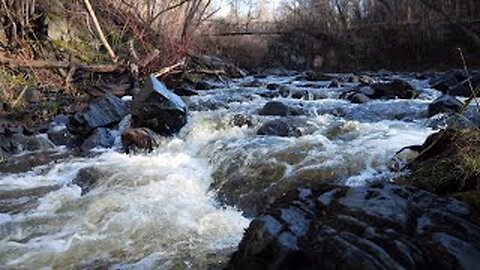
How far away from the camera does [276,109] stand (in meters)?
8.82

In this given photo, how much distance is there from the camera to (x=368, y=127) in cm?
709

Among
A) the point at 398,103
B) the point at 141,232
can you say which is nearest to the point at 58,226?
the point at 141,232

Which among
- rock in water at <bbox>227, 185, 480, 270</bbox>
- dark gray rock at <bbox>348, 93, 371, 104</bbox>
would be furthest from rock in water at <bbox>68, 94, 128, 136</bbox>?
Result: rock in water at <bbox>227, 185, 480, 270</bbox>

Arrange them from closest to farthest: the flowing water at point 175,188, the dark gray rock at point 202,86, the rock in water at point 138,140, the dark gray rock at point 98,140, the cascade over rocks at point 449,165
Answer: the cascade over rocks at point 449,165 → the flowing water at point 175,188 → the rock in water at point 138,140 → the dark gray rock at point 98,140 → the dark gray rock at point 202,86

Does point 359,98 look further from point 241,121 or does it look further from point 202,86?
point 202,86

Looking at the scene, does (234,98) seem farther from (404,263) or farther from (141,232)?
(404,263)

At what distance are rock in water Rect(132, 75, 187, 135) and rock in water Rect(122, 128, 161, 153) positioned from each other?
498mm

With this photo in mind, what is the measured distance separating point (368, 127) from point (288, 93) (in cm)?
516

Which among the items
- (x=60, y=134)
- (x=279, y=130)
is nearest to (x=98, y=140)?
(x=60, y=134)

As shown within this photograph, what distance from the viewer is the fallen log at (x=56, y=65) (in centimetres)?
1027

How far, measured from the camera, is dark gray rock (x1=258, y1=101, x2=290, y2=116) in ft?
28.8

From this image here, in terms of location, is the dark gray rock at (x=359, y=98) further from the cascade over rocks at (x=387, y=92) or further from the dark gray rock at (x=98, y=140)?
the dark gray rock at (x=98, y=140)

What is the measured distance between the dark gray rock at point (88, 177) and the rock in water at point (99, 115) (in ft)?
7.02

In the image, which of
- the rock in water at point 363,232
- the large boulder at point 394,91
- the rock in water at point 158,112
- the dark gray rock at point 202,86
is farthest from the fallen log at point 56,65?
the rock in water at point 363,232
